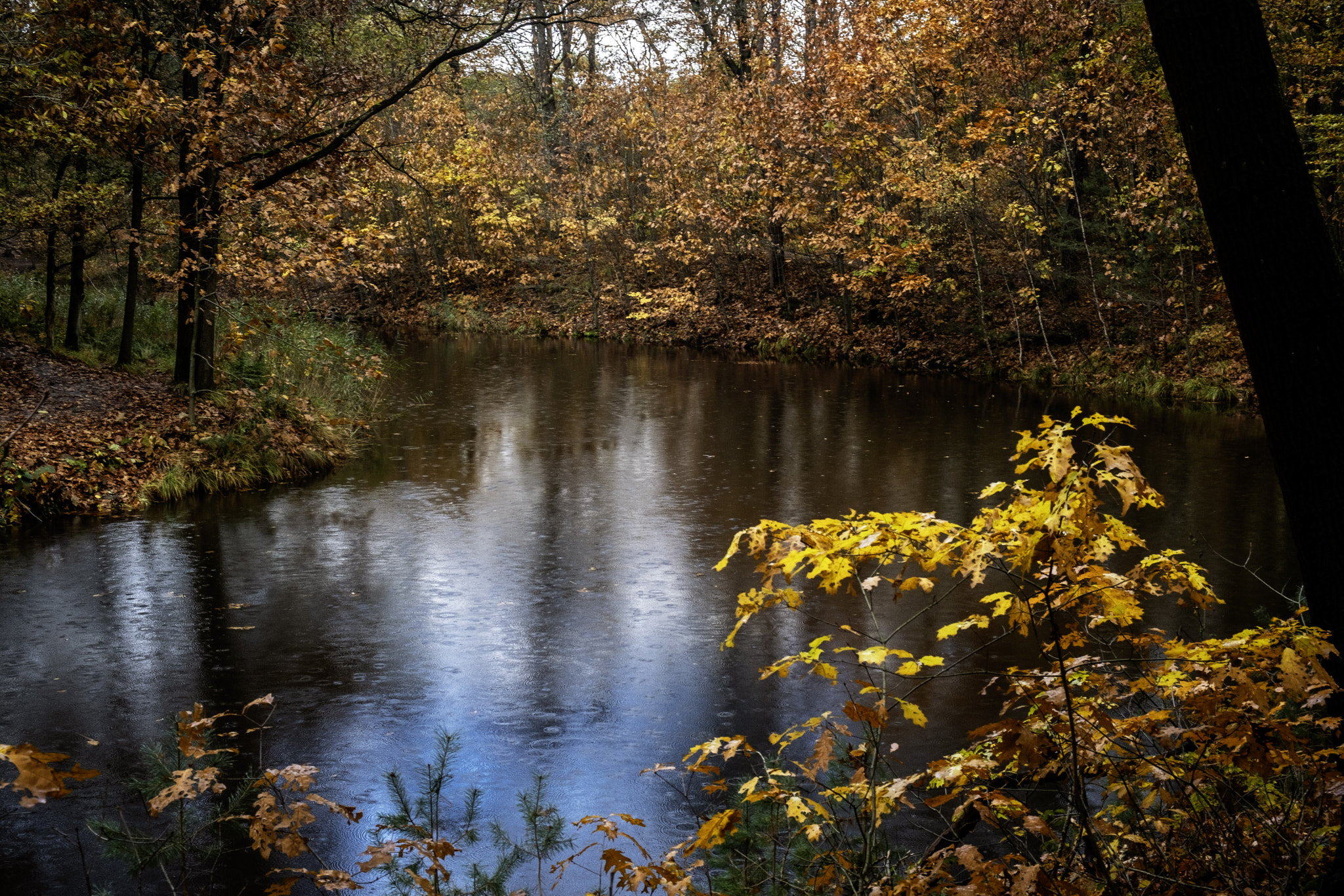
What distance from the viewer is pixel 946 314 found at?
955 inches

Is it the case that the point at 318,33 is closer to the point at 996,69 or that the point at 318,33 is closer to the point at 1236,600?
the point at 996,69

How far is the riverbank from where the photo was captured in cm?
1870

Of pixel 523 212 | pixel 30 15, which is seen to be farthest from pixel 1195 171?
pixel 523 212

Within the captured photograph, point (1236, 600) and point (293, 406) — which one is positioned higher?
point (293, 406)

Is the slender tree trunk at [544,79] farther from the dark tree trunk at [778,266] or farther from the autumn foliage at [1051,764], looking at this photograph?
the autumn foliage at [1051,764]

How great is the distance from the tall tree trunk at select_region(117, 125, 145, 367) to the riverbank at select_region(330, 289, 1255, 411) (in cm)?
1596

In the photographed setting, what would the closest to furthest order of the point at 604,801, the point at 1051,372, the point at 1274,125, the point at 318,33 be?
the point at 1274,125
the point at 604,801
the point at 318,33
the point at 1051,372

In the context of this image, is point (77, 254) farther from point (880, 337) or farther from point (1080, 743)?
point (880, 337)

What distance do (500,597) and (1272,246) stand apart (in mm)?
6577

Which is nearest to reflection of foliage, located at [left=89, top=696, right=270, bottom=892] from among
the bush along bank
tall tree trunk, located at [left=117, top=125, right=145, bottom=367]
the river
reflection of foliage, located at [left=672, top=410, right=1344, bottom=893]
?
the river

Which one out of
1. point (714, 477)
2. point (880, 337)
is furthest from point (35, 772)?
point (880, 337)

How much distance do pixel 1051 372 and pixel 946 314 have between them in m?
3.97

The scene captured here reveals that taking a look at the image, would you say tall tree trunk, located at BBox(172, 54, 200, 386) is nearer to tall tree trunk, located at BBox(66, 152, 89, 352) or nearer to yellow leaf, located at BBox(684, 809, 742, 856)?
tall tree trunk, located at BBox(66, 152, 89, 352)

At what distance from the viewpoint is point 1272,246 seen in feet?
9.84
